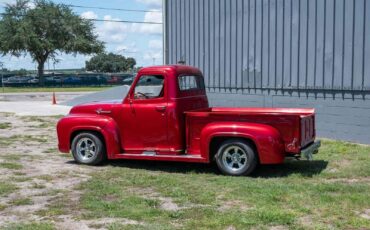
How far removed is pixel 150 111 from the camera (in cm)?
925

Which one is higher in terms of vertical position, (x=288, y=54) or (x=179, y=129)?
(x=288, y=54)

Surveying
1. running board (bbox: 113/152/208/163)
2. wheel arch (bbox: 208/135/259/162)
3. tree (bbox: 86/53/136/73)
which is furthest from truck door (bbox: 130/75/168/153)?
tree (bbox: 86/53/136/73)

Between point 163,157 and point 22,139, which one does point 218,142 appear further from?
point 22,139

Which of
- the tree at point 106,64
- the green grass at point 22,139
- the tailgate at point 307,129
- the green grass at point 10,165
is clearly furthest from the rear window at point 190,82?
the tree at point 106,64

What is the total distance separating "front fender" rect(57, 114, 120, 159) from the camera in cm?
959

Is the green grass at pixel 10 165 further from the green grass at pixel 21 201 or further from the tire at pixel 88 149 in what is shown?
the green grass at pixel 21 201

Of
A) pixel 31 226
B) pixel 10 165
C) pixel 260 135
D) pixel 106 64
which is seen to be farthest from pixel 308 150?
pixel 106 64

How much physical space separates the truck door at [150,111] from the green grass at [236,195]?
1.66 feet

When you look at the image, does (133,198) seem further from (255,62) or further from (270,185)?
(255,62)

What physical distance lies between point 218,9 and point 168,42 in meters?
2.92

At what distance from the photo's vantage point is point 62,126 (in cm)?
1010

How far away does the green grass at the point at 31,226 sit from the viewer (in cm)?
583

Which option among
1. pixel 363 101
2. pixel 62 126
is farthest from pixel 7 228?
pixel 363 101

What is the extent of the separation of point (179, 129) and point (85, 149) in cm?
199
